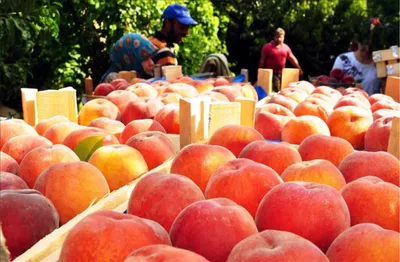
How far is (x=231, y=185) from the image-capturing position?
1426 mm

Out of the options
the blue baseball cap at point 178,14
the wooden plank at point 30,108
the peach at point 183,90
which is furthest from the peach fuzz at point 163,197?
the blue baseball cap at point 178,14

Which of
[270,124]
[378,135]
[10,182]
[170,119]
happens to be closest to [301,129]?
[270,124]

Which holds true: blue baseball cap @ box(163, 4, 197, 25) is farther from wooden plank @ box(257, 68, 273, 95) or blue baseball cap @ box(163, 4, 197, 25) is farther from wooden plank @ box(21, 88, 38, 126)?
wooden plank @ box(21, 88, 38, 126)

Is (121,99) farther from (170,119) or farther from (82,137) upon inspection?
(82,137)

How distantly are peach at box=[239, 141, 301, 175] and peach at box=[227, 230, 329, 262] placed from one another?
0.73m

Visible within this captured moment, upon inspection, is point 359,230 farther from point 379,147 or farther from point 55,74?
point 55,74

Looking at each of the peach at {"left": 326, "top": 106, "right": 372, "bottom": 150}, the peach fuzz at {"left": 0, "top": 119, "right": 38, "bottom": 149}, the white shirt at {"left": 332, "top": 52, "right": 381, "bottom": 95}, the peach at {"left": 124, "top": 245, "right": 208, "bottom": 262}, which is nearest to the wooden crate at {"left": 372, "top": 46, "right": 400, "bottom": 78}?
the white shirt at {"left": 332, "top": 52, "right": 381, "bottom": 95}

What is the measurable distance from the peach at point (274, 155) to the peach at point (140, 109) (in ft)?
3.05

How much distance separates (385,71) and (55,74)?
4183 millimetres

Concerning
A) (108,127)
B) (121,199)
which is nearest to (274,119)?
(108,127)

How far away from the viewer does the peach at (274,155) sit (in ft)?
5.82

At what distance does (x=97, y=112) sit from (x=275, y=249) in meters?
1.84

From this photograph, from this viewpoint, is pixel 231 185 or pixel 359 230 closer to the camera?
pixel 359 230

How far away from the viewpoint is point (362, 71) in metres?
5.80
